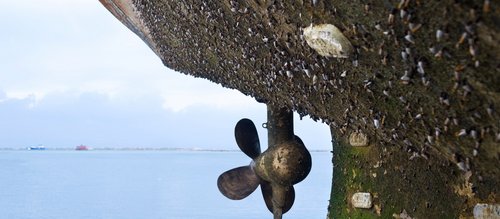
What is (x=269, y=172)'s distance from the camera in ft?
26.1

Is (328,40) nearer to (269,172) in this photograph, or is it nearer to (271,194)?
(269,172)

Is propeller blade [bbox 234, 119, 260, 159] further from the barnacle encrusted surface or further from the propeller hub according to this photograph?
the barnacle encrusted surface

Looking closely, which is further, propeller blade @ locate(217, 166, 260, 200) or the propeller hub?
propeller blade @ locate(217, 166, 260, 200)

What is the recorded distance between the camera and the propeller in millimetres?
7738

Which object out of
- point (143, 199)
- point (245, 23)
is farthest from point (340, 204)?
point (143, 199)

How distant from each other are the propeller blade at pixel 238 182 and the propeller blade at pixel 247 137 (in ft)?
0.65

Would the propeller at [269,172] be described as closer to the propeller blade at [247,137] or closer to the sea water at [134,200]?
the propeller blade at [247,137]

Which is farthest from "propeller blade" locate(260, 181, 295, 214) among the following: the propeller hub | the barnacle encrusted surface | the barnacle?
the barnacle

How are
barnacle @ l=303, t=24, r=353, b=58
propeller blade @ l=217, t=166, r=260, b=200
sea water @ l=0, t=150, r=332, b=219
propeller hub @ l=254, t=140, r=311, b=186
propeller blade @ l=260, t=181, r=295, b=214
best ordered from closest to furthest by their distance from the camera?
barnacle @ l=303, t=24, r=353, b=58 → propeller hub @ l=254, t=140, r=311, b=186 → propeller blade @ l=260, t=181, r=295, b=214 → propeller blade @ l=217, t=166, r=260, b=200 → sea water @ l=0, t=150, r=332, b=219

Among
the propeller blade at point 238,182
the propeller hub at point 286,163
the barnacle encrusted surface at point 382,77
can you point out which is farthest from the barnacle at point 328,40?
the propeller blade at point 238,182

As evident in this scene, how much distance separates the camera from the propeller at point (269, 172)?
25.4ft

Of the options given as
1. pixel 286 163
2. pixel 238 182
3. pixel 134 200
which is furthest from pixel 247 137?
pixel 134 200

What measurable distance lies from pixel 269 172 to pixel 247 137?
87 centimetres

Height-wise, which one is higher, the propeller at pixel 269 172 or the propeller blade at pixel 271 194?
the propeller at pixel 269 172
